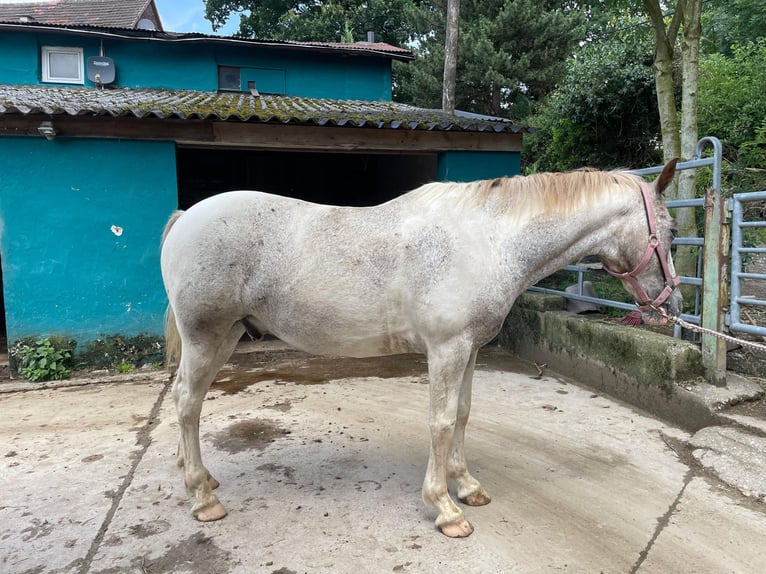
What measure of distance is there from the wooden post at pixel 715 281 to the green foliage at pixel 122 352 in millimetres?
5207

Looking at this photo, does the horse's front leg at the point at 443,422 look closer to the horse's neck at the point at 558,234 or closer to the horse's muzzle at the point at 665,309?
the horse's neck at the point at 558,234

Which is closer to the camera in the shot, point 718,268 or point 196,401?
point 196,401

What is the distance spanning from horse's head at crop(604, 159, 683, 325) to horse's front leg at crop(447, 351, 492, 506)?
0.87 meters

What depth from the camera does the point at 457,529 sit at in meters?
2.38

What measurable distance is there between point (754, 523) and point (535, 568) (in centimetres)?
120

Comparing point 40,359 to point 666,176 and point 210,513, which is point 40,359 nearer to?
point 210,513

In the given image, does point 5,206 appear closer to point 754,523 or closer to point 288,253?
point 288,253

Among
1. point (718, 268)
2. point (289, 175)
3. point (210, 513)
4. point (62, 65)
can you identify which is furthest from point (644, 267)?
point (62, 65)

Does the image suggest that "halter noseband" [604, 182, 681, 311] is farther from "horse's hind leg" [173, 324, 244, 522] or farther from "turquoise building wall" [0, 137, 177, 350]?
"turquoise building wall" [0, 137, 177, 350]

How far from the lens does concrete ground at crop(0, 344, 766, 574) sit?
2234mm

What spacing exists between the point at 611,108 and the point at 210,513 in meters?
8.37

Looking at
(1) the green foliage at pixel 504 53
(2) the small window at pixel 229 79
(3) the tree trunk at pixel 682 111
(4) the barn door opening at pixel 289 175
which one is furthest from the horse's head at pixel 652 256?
(1) the green foliage at pixel 504 53

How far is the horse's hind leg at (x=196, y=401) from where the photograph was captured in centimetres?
259

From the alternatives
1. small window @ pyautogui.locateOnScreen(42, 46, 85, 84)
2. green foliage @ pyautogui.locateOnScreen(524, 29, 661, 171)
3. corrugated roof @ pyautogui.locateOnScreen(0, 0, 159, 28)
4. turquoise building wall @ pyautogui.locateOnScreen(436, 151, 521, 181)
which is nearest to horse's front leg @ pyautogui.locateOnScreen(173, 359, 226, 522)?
turquoise building wall @ pyautogui.locateOnScreen(436, 151, 521, 181)
